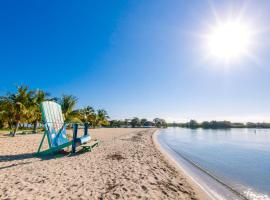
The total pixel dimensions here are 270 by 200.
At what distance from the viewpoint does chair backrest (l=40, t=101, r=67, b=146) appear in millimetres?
9065

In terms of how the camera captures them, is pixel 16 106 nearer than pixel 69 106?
Yes

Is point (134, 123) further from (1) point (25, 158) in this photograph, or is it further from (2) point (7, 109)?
(1) point (25, 158)

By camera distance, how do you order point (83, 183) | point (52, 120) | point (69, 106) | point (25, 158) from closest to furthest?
1. point (83, 183)
2. point (25, 158)
3. point (52, 120)
4. point (69, 106)

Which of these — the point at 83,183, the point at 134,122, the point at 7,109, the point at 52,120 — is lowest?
the point at 83,183

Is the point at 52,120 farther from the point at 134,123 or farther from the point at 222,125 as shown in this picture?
the point at 222,125

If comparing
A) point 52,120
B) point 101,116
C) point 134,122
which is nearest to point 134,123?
point 134,122

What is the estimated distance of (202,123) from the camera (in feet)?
468

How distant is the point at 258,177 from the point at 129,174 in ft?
21.7

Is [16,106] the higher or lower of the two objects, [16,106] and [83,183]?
the higher

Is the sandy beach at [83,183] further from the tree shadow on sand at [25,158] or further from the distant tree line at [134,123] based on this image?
the distant tree line at [134,123]

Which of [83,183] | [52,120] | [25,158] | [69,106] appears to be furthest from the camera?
[69,106]

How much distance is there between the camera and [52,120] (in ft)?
31.6

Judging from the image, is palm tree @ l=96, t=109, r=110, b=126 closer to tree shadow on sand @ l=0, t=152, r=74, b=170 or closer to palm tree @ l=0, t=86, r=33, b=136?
palm tree @ l=0, t=86, r=33, b=136

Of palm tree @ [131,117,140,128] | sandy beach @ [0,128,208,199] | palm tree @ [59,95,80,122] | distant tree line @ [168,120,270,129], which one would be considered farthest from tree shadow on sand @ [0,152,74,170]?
distant tree line @ [168,120,270,129]
